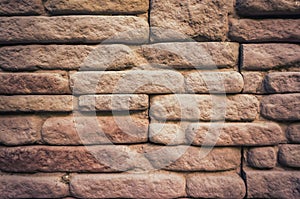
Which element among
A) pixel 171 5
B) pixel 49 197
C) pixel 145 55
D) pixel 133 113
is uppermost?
pixel 171 5

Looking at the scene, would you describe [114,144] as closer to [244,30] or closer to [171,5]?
[171,5]

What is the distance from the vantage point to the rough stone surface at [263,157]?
1183mm

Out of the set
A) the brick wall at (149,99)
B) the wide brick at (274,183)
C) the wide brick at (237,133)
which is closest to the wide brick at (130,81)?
the brick wall at (149,99)

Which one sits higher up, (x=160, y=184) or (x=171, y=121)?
(x=171, y=121)

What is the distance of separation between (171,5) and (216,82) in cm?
44

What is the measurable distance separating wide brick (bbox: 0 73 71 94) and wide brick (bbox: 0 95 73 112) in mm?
26

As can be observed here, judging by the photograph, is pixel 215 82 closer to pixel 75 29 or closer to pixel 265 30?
pixel 265 30

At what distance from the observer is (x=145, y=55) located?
1165 mm

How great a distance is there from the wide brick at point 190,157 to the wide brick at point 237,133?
58 millimetres

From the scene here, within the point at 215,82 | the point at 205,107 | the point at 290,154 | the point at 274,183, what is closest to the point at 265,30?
the point at 215,82

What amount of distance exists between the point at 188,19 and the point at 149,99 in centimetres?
→ 44

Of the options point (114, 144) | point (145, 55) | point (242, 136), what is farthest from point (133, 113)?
point (242, 136)

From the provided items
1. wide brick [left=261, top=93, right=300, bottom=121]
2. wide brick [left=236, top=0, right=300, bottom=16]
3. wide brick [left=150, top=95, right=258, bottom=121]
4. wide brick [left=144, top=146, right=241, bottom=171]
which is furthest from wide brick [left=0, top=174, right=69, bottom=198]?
wide brick [left=236, top=0, right=300, bottom=16]

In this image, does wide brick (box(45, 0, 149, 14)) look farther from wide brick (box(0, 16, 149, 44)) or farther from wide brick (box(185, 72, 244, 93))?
wide brick (box(185, 72, 244, 93))
